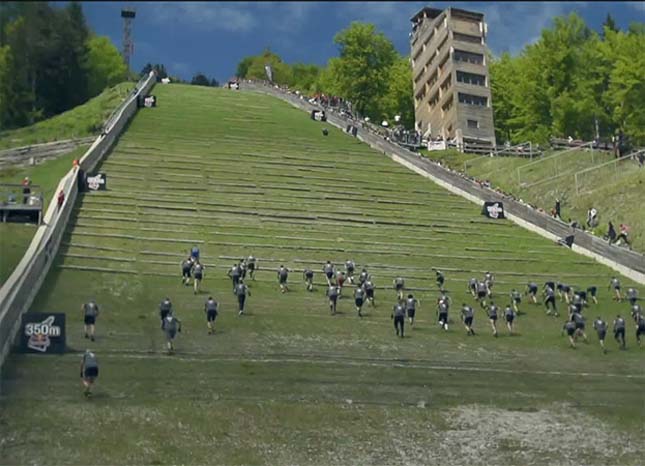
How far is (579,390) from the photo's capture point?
75.9 ft

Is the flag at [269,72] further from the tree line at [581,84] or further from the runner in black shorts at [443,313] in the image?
the runner in black shorts at [443,313]

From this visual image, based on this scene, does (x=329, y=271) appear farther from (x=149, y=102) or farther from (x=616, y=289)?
(x=149, y=102)

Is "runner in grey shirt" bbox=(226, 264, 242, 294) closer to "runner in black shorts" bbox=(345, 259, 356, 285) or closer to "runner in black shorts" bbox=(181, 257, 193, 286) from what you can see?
"runner in black shorts" bbox=(181, 257, 193, 286)

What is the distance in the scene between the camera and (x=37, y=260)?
2869cm

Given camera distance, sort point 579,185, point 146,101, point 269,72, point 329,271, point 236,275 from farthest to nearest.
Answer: point 269,72
point 146,101
point 579,185
point 329,271
point 236,275

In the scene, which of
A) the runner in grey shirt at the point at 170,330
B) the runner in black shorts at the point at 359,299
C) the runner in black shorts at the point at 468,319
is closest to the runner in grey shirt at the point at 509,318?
the runner in black shorts at the point at 468,319

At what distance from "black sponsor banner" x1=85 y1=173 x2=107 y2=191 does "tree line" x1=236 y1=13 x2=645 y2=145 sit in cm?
2904

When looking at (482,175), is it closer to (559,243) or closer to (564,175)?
(564,175)

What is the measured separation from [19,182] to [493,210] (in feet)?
69.8

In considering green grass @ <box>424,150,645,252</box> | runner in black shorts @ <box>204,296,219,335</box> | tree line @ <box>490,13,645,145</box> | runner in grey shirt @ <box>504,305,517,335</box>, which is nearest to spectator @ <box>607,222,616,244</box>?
green grass @ <box>424,150,645,252</box>

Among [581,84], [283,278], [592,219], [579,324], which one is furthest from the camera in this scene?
[581,84]

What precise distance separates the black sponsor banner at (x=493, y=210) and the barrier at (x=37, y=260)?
17.9 metres

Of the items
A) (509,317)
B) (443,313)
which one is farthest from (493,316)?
(443,313)

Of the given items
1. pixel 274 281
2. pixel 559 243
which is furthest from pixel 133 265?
pixel 559 243
